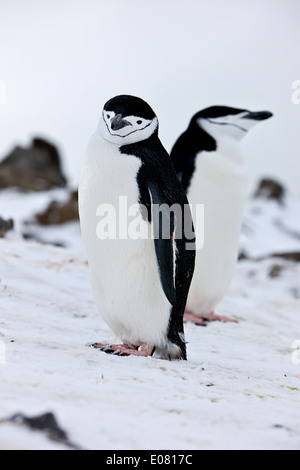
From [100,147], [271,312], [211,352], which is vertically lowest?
[271,312]

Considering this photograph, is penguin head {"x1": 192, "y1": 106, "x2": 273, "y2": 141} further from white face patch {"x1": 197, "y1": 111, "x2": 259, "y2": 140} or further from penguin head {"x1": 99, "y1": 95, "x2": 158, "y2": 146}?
penguin head {"x1": 99, "y1": 95, "x2": 158, "y2": 146}

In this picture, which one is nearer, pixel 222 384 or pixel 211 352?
pixel 222 384

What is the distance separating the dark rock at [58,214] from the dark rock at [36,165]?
8091mm

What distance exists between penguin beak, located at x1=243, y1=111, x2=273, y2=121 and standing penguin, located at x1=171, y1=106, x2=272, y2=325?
9.4 inches

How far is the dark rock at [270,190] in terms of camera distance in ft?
91.0

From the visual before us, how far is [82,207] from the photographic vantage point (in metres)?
3.14

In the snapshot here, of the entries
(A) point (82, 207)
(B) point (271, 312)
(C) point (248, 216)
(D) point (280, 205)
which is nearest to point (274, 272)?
(B) point (271, 312)

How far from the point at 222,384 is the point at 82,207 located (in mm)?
1154

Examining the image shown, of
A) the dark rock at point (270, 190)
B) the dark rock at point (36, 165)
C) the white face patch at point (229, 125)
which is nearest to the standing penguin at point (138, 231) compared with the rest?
the white face patch at point (229, 125)

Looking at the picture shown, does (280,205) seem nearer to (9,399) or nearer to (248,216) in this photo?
(248,216)

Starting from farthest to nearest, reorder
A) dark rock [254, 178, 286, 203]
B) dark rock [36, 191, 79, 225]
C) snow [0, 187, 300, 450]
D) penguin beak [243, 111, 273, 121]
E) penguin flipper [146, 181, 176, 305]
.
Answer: dark rock [254, 178, 286, 203] < dark rock [36, 191, 79, 225] < penguin beak [243, 111, 273, 121] < penguin flipper [146, 181, 176, 305] < snow [0, 187, 300, 450]

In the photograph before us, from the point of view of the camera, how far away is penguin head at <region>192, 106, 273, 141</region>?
5.17 m

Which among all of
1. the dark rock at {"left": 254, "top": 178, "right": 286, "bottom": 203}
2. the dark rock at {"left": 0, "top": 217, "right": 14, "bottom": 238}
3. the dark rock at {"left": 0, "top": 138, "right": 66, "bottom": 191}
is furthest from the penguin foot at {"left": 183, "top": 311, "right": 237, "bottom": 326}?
the dark rock at {"left": 254, "top": 178, "right": 286, "bottom": 203}

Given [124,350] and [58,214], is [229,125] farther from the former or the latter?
[58,214]
